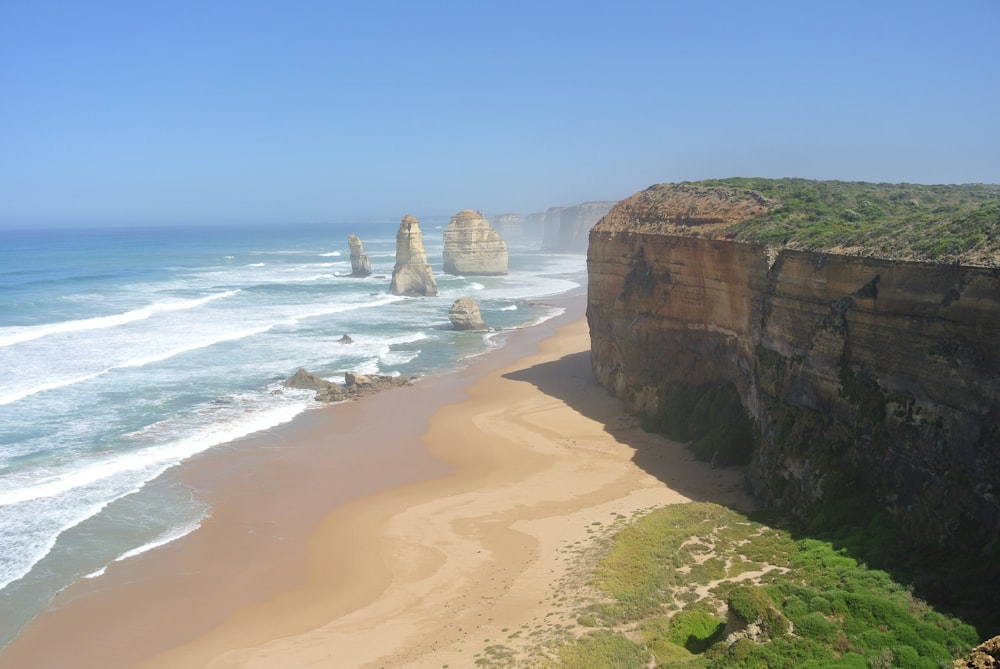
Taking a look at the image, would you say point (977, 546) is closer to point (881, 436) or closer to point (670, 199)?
point (881, 436)

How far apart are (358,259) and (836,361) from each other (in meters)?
74.9

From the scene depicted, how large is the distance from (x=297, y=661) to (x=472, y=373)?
26177 mm

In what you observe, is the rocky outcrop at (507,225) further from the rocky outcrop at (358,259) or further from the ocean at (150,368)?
the rocky outcrop at (358,259)

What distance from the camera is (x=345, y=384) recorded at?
39.0m

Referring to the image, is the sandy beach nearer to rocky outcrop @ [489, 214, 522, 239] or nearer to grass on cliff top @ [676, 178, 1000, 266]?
grass on cliff top @ [676, 178, 1000, 266]

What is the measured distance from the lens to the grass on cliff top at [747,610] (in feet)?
42.4

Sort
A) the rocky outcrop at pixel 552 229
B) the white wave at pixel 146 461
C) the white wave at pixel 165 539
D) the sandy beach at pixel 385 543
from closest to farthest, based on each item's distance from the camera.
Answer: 1. the sandy beach at pixel 385 543
2. the white wave at pixel 165 539
3. the white wave at pixel 146 461
4. the rocky outcrop at pixel 552 229

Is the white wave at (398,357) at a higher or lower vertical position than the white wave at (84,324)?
lower

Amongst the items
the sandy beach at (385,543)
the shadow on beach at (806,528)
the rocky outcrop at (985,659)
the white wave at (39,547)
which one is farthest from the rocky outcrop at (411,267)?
the rocky outcrop at (985,659)

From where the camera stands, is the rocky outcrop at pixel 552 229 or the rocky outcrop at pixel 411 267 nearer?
the rocky outcrop at pixel 411 267

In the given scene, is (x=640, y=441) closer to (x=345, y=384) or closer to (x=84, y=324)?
(x=345, y=384)

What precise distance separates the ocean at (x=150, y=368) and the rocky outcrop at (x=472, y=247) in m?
1.95

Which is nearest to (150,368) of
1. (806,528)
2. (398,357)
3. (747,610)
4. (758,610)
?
(398,357)

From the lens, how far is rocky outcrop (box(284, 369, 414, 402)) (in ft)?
122
